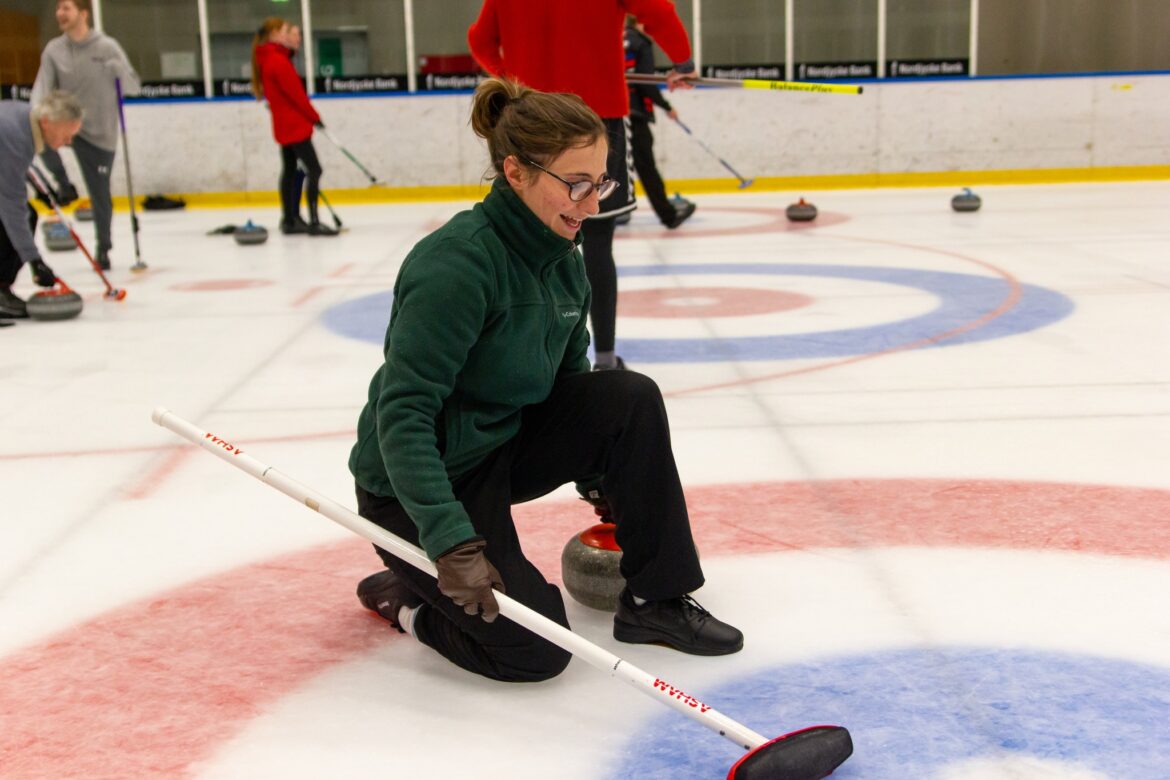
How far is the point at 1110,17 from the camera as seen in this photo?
1275 cm

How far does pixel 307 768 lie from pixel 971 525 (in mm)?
1404

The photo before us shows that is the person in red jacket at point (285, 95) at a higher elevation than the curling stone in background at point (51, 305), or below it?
higher

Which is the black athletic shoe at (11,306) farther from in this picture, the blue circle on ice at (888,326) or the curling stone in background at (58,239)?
the curling stone in background at (58,239)

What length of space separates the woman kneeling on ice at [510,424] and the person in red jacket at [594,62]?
1682mm

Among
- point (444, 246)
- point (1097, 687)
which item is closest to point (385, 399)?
point (444, 246)

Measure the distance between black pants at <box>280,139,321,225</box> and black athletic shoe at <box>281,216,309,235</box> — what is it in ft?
0.06

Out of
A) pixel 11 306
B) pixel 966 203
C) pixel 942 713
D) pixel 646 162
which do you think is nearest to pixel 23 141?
pixel 11 306

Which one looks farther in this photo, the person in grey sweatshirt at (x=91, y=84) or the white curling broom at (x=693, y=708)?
the person in grey sweatshirt at (x=91, y=84)

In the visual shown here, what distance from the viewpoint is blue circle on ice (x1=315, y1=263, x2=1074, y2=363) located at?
14.1 feet

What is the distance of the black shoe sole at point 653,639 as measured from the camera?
6.34 ft

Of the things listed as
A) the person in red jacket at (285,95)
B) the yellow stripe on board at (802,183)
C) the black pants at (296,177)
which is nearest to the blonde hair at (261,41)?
the person in red jacket at (285,95)

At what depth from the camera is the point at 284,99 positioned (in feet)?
28.0

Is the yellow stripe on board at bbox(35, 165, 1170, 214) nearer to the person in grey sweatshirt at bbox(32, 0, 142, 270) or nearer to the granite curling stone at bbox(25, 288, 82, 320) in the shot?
the person in grey sweatshirt at bbox(32, 0, 142, 270)

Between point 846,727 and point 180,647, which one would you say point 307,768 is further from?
→ point 846,727
